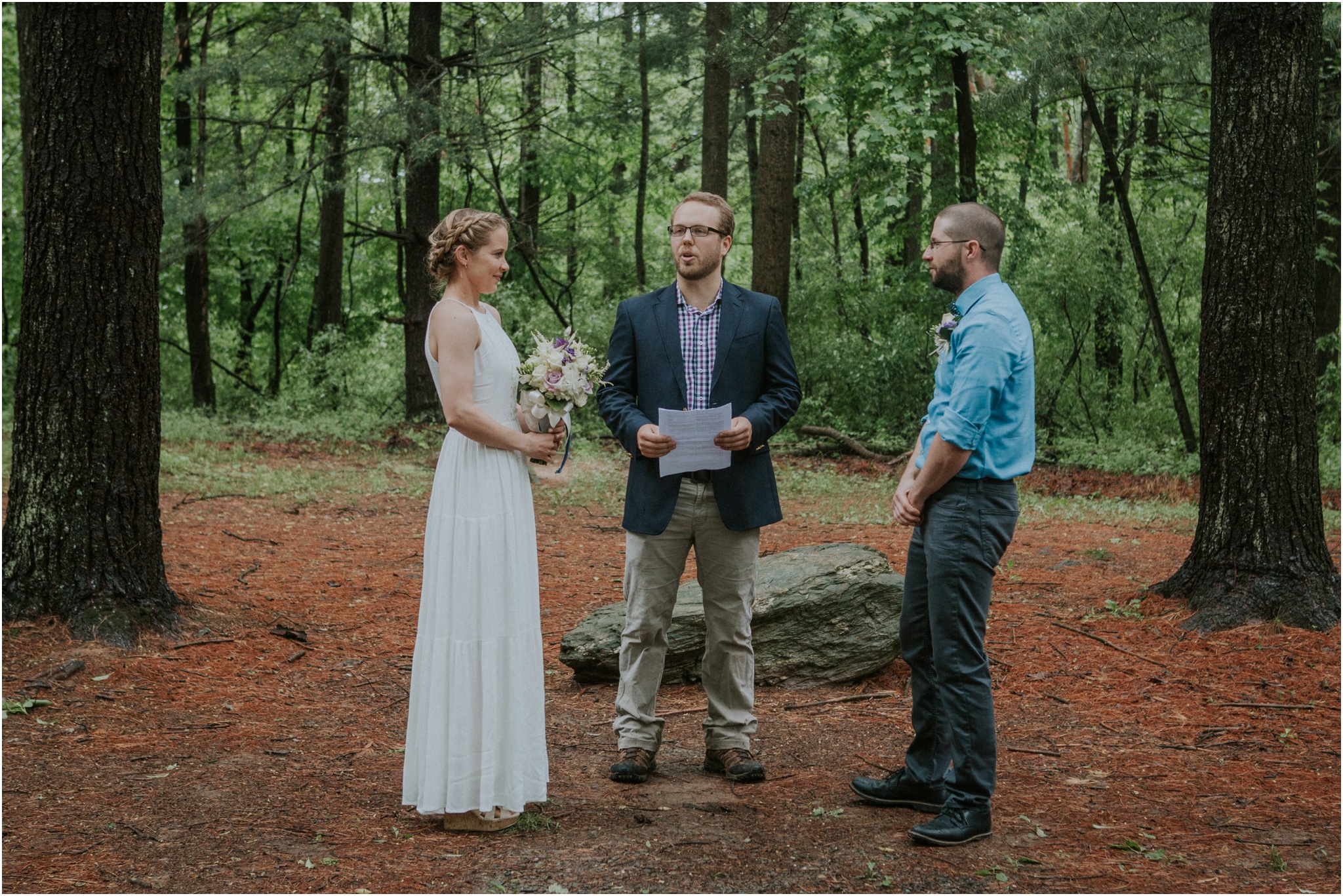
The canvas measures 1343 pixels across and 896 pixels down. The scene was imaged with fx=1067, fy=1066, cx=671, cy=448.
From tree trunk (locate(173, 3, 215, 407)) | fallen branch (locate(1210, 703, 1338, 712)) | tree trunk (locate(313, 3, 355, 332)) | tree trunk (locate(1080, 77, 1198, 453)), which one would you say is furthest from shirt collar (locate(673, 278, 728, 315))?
tree trunk (locate(173, 3, 215, 407))

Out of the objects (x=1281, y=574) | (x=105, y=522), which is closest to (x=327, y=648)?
(x=105, y=522)

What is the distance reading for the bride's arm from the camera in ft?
12.7

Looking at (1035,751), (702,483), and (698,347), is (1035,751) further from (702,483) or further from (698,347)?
(698,347)

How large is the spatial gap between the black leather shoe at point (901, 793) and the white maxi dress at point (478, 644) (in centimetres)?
126

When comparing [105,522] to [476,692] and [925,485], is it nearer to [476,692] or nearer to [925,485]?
[476,692]

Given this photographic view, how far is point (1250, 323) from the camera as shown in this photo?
6352 millimetres

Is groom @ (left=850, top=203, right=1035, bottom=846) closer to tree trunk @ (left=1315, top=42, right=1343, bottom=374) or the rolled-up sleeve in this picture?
the rolled-up sleeve

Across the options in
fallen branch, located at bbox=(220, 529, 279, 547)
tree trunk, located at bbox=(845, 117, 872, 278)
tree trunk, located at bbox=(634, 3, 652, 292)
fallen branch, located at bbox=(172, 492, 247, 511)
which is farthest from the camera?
tree trunk, located at bbox=(845, 117, 872, 278)

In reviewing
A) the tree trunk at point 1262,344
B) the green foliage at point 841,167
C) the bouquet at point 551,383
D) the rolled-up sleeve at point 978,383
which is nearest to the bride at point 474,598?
the bouquet at point 551,383

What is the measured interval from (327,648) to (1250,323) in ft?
19.1

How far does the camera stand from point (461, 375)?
12.7ft

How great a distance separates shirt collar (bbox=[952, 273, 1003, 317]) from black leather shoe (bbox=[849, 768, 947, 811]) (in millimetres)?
1793

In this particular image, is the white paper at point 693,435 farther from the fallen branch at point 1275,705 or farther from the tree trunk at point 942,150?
the tree trunk at point 942,150

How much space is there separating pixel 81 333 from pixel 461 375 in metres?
3.17
